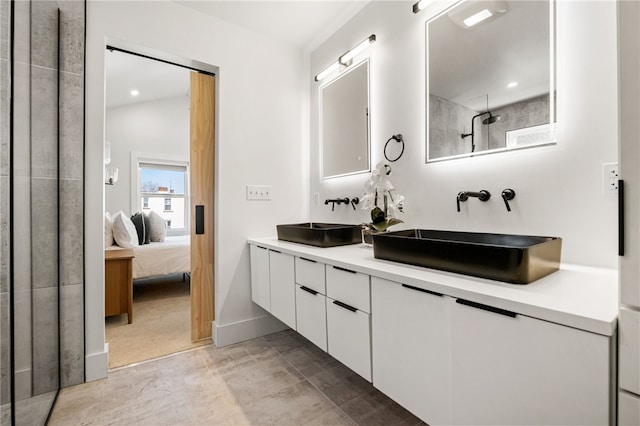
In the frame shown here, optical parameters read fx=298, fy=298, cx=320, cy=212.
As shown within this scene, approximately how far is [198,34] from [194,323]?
2.13m

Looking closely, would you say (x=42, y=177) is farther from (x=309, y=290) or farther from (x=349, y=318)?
(x=349, y=318)

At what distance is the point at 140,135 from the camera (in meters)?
5.19

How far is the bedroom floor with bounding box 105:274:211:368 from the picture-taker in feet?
6.98

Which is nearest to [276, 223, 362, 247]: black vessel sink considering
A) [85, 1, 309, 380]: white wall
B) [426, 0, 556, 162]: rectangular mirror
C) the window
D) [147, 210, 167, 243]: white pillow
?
[85, 1, 309, 380]: white wall

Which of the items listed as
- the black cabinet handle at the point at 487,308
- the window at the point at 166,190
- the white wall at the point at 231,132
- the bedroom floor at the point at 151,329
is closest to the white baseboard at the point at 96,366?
the white wall at the point at 231,132

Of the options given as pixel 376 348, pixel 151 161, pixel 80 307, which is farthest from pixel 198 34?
pixel 151 161

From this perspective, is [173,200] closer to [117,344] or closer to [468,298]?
[117,344]

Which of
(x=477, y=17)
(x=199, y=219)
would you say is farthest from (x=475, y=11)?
(x=199, y=219)

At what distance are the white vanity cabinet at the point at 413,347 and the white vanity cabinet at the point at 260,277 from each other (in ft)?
3.37

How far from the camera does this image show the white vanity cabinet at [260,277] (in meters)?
2.05

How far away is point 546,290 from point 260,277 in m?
1.72

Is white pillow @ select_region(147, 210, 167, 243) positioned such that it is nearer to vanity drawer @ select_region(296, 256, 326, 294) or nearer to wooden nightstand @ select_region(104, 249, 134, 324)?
wooden nightstand @ select_region(104, 249, 134, 324)

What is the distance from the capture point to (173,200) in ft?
18.3

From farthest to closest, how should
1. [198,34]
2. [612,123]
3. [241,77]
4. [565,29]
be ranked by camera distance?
[241,77], [198,34], [565,29], [612,123]
